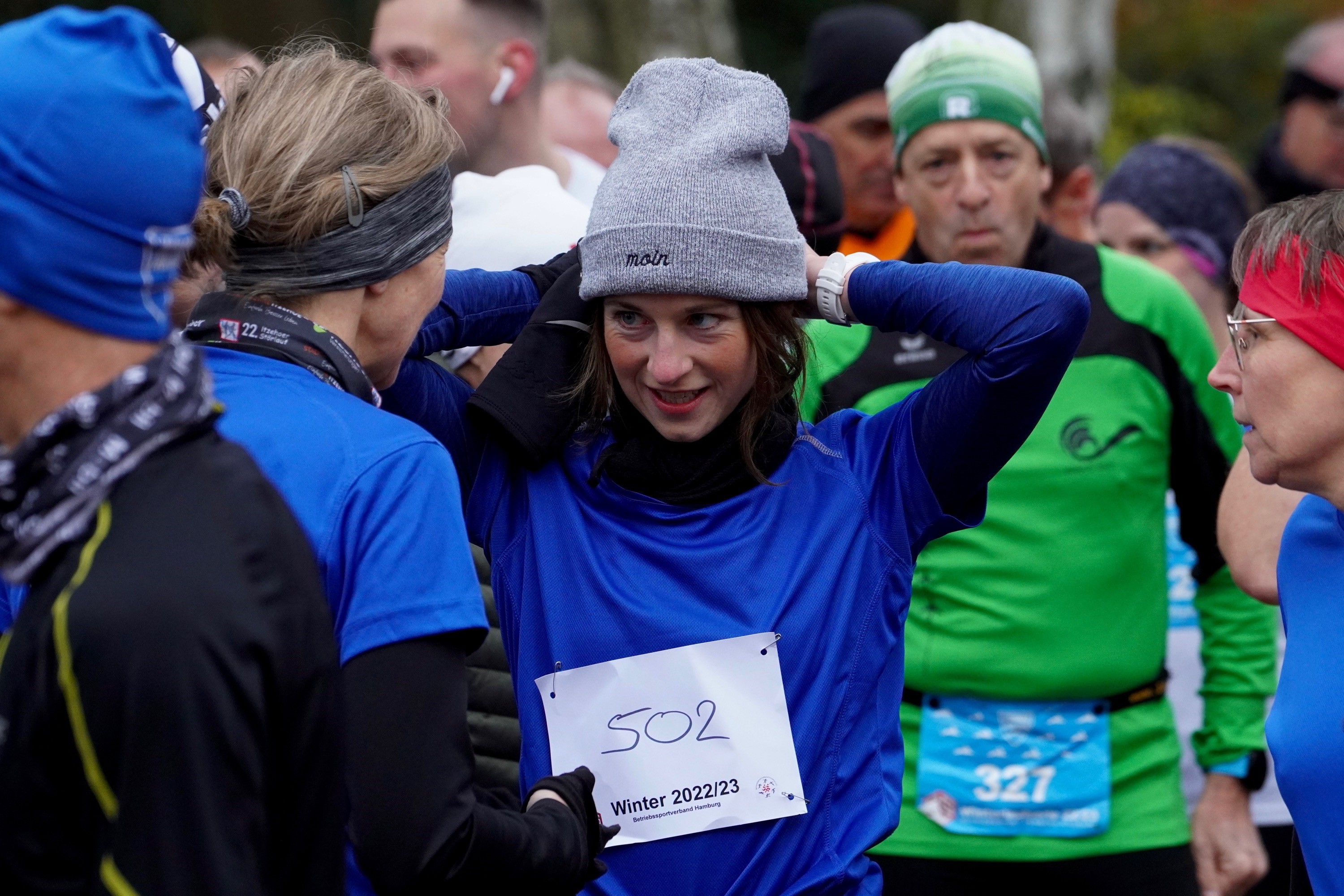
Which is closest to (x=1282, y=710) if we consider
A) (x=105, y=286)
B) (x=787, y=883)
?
(x=787, y=883)

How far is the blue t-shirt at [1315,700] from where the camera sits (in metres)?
2.11

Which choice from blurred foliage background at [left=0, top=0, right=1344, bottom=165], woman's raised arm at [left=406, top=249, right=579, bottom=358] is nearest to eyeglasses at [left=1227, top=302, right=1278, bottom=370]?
woman's raised arm at [left=406, top=249, right=579, bottom=358]

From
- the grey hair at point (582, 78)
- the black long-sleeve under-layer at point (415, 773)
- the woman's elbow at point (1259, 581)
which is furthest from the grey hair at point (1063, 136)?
the black long-sleeve under-layer at point (415, 773)

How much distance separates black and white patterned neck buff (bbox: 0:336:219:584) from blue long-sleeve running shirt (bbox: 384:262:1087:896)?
117 cm

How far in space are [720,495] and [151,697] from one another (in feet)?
4.32

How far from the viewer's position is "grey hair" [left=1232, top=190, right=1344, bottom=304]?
2.21m

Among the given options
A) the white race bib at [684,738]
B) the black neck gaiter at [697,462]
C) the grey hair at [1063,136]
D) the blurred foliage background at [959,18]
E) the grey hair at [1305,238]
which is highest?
the grey hair at [1305,238]

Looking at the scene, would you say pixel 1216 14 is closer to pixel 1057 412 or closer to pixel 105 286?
pixel 1057 412

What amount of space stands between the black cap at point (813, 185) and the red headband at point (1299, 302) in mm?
1007

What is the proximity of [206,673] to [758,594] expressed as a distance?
4.00ft

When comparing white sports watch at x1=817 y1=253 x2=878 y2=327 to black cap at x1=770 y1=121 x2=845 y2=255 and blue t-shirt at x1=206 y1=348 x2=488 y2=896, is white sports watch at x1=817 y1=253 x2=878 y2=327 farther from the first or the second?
blue t-shirt at x1=206 y1=348 x2=488 y2=896

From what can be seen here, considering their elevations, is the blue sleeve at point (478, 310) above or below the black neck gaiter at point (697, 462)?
above

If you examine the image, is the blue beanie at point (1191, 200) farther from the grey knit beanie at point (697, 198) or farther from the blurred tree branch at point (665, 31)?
the blurred tree branch at point (665, 31)

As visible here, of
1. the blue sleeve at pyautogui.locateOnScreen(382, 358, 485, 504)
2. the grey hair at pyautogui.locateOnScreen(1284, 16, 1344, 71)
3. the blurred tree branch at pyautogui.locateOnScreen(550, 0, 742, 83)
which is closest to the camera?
the blue sleeve at pyautogui.locateOnScreen(382, 358, 485, 504)
